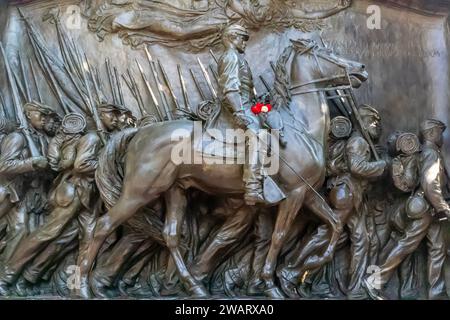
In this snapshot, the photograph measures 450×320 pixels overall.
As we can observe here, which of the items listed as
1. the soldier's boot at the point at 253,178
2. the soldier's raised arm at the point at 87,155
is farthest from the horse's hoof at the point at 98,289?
the soldier's boot at the point at 253,178

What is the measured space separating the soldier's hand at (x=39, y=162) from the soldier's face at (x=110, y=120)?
66cm

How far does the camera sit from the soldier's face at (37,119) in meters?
7.89

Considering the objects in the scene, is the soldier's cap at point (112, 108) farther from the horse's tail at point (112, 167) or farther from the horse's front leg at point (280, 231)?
the horse's front leg at point (280, 231)

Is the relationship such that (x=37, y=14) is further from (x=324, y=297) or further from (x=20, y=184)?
(x=324, y=297)

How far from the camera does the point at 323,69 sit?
777 cm

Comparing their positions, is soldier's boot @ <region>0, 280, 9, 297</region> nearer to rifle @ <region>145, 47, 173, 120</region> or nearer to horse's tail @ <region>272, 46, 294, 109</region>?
rifle @ <region>145, 47, 173, 120</region>

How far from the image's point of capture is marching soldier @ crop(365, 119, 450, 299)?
7500 millimetres

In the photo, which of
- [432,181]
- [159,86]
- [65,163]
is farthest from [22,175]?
[432,181]

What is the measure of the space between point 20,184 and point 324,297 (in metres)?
2.98

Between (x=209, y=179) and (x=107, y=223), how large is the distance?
3.15ft

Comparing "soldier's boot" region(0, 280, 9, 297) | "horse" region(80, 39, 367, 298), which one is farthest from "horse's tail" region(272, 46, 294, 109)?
"soldier's boot" region(0, 280, 9, 297)

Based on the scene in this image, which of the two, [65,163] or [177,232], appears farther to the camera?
[65,163]

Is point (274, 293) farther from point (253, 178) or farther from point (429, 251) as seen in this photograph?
point (429, 251)

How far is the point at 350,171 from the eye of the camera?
762cm
